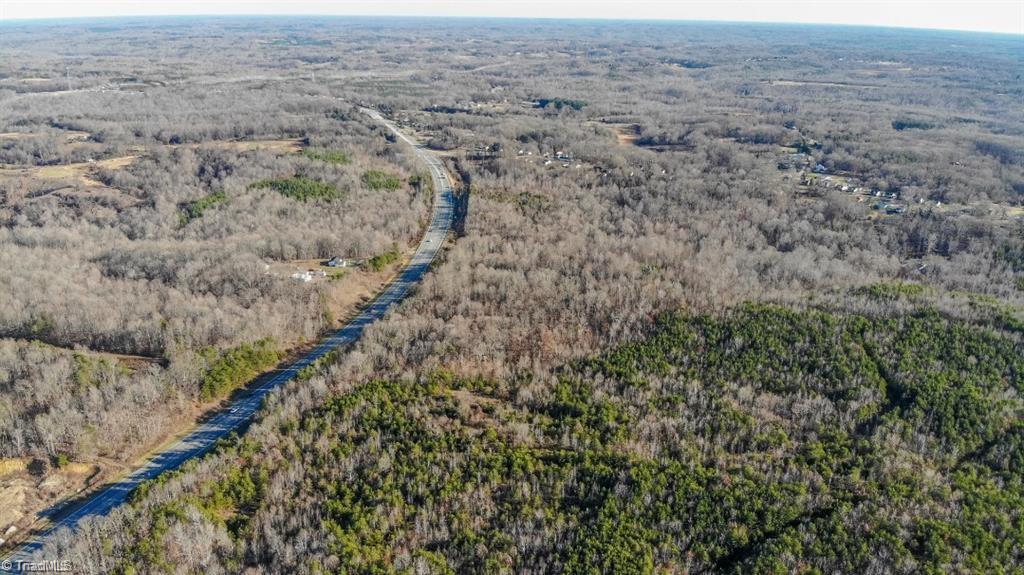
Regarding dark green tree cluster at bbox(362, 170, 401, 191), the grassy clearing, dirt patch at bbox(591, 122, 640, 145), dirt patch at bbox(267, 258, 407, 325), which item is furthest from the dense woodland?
dirt patch at bbox(591, 122, 640, 145)

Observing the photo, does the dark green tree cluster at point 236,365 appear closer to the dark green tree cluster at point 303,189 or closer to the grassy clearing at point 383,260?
the grassy clearing at point 383,260

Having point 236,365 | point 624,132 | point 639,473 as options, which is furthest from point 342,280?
point 624,132

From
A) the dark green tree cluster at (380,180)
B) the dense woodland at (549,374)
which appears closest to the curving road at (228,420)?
the dense woodland at (549,374)

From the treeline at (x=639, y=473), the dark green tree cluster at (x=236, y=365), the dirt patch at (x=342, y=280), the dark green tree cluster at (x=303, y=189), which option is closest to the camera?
the treeline at (x=639, y=473)

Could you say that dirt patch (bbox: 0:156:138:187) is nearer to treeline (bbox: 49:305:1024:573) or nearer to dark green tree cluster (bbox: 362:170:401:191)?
dark green tree cluster (bbox: 362:170:401:191)

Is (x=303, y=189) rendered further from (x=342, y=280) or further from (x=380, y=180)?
(x=342, y=280)

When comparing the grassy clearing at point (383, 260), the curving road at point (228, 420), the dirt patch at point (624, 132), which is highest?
the dirt patch at point (624, 132)

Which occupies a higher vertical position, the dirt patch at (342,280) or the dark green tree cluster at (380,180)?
the dark green tree cluster at (380,180)

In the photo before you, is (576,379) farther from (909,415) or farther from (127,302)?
(127,302)

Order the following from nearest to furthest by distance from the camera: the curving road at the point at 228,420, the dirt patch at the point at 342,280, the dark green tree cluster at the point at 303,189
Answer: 1. the curving road at the point at 228,420
2. the dirt patch at the point at 342,280
3. the dark green tree cluster at the point at 303,189
